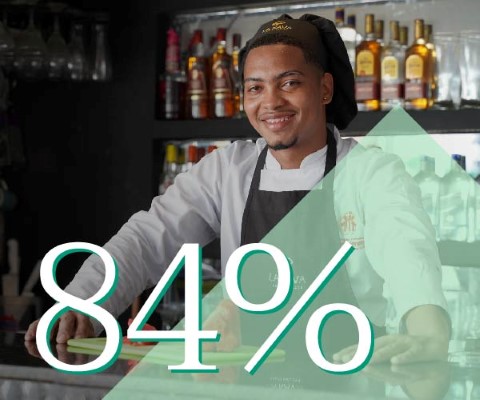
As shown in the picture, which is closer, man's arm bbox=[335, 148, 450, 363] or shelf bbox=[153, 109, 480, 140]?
man's arm bbox=[335, 148, 450, 363]

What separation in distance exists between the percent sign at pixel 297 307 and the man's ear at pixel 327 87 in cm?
35

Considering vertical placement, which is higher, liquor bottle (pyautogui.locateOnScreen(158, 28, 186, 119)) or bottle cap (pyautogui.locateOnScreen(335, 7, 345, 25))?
bottle cap (pyautogui.locateOnScreen(335, 7, 345, 25))

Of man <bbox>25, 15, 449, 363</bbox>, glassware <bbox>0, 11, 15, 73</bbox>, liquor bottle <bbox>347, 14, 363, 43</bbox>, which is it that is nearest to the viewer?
man <bbox>25, 15, 449, 363</bbox>

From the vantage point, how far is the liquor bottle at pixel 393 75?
10.5ft

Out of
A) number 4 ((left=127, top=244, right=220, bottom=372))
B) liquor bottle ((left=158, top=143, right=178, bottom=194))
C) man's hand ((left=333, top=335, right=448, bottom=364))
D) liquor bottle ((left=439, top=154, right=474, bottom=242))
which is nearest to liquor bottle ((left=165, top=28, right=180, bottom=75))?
liquor bottle ((left=158, top=143, right=178, bottom=194))

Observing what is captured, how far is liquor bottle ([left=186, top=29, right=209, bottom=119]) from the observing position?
3541 millimetres

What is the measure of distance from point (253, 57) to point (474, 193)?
1311 millimetres

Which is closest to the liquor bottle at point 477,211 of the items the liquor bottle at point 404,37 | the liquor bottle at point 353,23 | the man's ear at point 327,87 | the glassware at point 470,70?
the glassware at point 470,70

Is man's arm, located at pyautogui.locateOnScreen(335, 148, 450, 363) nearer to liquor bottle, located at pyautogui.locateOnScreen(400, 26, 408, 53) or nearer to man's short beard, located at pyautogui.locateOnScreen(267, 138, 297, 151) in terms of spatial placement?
man's short beard, located at pyautogui.locateOnScreen(267, 138, 297, 151)

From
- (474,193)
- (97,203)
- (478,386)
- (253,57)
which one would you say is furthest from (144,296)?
(478,386)

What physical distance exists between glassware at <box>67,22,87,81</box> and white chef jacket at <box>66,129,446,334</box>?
4.45ft

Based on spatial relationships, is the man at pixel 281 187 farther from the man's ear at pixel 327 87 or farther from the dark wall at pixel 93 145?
the dark wall at pixel 93 145

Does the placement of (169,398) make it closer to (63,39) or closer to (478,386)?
(478,386)
